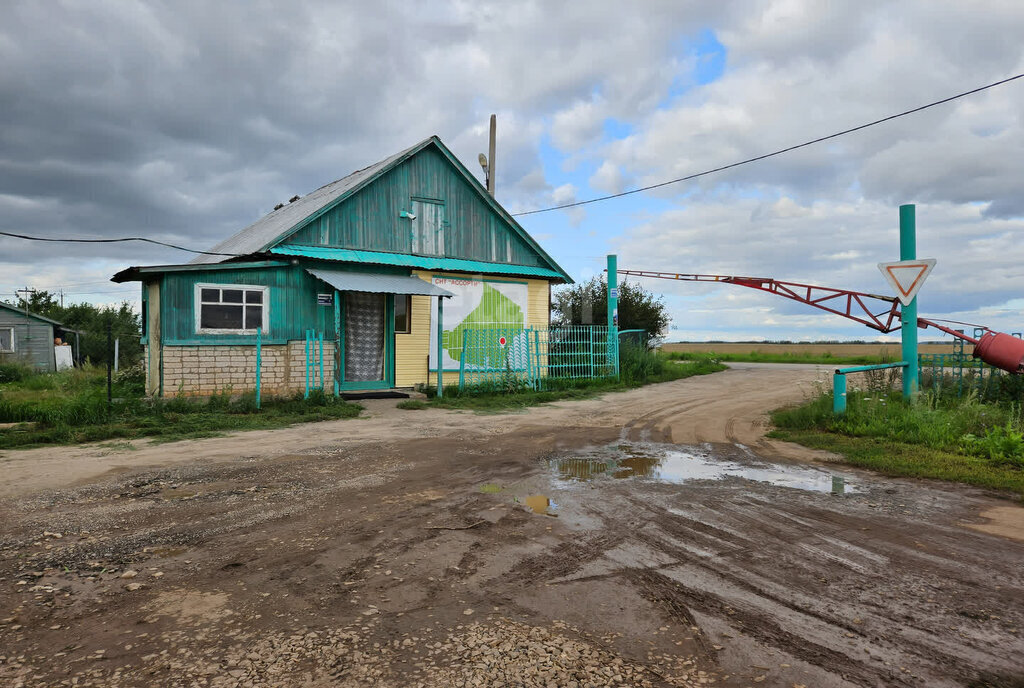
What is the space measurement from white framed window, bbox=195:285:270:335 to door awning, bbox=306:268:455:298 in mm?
1367

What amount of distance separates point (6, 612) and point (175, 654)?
1.22 m

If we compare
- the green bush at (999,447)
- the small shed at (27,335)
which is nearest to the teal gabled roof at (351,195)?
the green bush at (999,447)

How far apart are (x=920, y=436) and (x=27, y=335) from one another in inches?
1603

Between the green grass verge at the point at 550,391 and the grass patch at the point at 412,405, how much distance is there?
21 centimetres

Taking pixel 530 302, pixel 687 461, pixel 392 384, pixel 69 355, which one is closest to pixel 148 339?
pixel 392 384

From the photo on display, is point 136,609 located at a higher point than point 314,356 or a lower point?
lower

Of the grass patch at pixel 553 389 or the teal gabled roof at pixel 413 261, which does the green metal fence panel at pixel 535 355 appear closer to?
the grass patch at pixel 553 389

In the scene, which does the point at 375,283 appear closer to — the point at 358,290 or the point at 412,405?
the point at 358,290

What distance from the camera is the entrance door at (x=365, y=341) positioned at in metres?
14.7

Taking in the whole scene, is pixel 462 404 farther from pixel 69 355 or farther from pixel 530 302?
pixel 69 355

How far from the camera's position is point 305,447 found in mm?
8062

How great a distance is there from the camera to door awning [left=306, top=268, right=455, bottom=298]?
13.3 metres

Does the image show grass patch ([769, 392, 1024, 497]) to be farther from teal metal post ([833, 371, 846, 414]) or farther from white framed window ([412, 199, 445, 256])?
white framed window ([412, 199, 445, 256])

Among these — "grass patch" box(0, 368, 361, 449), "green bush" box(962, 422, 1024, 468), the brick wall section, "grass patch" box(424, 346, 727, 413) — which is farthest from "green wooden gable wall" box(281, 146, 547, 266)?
"green bush" box(962, 422, 1024, 468)
